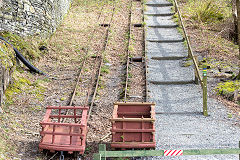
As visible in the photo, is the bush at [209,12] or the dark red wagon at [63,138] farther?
the bush at [209,12]

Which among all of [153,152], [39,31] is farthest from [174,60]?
[153,152]

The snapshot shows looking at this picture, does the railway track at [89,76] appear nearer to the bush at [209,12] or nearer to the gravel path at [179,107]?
the gravel path at [179,107]

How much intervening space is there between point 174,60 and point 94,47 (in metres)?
4.20

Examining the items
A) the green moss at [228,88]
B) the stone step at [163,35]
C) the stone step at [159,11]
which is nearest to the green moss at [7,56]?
the green moss at [228,88]

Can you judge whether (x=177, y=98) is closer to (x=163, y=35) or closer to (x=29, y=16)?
(x=163, y=35)

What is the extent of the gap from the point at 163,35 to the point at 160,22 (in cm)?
254

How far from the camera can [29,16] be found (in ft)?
56.4

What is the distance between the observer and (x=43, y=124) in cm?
884

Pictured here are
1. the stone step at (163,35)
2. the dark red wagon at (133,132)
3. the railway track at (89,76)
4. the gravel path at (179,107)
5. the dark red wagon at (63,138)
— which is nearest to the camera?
the dark red wagon at (63,138)

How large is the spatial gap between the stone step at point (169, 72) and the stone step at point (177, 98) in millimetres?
328

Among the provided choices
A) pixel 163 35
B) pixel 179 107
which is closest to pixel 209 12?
pixel 163 35

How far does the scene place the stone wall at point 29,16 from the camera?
624 inches

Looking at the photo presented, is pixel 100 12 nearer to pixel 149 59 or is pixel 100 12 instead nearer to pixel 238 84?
pixel 149 59

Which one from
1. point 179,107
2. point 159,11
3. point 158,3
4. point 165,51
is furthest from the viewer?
point 158,3
